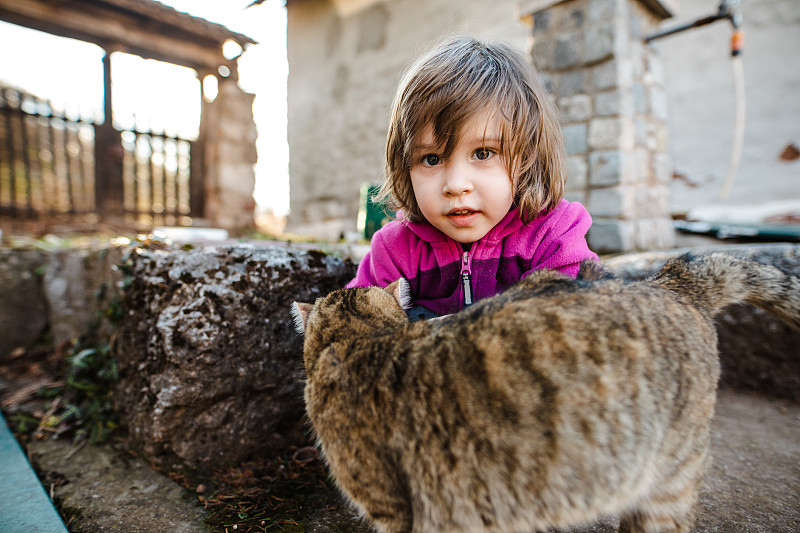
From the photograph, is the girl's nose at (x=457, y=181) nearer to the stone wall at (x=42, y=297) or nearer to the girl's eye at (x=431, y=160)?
the girl's eye at (x=431, y=160)

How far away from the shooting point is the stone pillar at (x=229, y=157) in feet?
24.3

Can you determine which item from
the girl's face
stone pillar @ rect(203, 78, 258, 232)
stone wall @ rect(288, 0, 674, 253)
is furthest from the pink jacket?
stone pillar @ rect(203, 78, 258, 232)

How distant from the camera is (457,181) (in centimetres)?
166

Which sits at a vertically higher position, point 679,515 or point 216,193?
point 216,193

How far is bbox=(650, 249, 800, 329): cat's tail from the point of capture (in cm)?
153

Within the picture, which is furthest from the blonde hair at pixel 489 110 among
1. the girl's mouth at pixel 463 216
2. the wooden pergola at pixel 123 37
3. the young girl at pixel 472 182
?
the wooden pergola at pixel 123 37

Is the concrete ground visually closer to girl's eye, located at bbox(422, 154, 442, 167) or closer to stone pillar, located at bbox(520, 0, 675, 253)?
girl's eye, located at bbox(422, 154, 442, 167)

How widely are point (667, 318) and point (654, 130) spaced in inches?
150

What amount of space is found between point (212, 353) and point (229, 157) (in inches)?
→ 246

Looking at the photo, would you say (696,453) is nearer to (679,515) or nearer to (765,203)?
(679,515)

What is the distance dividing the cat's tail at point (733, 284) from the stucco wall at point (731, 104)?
16.7ft

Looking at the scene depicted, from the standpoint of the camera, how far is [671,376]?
123 cm

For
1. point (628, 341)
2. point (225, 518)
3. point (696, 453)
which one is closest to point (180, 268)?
point (225, 518)

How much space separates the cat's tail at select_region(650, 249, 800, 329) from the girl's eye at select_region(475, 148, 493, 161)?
0.75 meters
